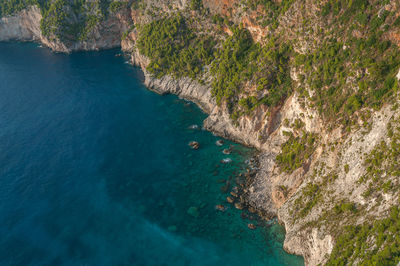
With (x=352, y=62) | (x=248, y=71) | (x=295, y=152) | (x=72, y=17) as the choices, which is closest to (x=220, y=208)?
(x=295, y=152)

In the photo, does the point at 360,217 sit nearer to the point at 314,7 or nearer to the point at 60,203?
the point at 314,7

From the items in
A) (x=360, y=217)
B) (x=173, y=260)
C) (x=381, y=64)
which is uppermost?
(x=381, y=64)

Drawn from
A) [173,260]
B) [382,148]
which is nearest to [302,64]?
[382,148]

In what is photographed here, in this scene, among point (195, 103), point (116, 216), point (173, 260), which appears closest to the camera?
point (173, 260)

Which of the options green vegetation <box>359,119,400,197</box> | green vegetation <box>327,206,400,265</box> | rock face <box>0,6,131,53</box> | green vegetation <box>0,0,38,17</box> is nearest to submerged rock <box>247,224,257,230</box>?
green vegetation <box>327,206,400,265</box>

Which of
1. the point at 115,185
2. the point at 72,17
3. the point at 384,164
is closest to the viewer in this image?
the point at 384,164

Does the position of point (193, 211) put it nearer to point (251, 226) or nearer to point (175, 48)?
point (251, 226)

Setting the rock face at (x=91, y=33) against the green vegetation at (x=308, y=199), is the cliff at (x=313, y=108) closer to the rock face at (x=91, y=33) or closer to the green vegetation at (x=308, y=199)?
the green vegetation at (x=308, y=199)
